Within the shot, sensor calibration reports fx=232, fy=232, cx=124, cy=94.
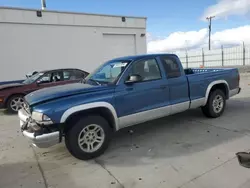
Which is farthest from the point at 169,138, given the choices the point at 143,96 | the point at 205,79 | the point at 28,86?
the point at 28,86

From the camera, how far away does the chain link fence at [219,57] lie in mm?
31156

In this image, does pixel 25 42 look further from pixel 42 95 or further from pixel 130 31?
pixel 42 95

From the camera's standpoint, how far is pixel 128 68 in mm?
4691

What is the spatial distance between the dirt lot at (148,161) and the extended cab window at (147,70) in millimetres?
1341

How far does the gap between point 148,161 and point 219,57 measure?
3370 cm

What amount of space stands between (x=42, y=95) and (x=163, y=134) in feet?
9.05

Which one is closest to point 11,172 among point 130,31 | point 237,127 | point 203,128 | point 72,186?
point 72,186

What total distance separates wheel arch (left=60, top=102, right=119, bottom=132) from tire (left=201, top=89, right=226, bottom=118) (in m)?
2.94

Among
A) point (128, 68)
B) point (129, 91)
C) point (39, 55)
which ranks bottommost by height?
point (129, 91)

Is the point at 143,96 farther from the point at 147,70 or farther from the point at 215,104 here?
the point at 215,104

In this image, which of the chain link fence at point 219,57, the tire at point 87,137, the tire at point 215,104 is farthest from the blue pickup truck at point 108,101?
the chain link fence at point 219,57

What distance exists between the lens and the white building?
12906 millimetres

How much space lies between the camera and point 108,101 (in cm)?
427

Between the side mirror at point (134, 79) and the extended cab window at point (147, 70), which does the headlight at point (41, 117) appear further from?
the extended cab window at point (147, 70)
